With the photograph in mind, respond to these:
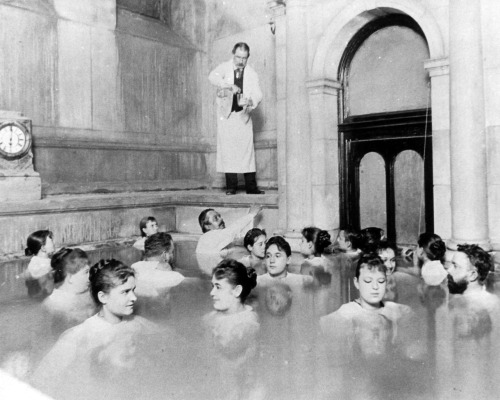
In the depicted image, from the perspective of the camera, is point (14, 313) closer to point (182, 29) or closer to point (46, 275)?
point (46, 275)

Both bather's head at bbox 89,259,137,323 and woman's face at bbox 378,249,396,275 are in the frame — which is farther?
→ woman's face at bbox 378,249,396,275

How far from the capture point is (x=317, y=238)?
5.98m

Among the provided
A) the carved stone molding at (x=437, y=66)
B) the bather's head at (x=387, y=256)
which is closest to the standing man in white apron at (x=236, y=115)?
the carved stone molding at (x=437, y=66)

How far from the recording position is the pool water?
236 centimetres

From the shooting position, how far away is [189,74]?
10.2m

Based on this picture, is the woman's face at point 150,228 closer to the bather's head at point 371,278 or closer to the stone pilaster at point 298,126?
the stone pilaster at point 298,126

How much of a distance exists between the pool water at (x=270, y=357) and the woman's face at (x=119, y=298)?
276 millimetres

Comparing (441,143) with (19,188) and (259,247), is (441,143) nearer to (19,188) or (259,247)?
(259,247)

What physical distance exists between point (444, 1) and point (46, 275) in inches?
205

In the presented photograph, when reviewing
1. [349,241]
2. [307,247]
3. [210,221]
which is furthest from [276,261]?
[210,221]

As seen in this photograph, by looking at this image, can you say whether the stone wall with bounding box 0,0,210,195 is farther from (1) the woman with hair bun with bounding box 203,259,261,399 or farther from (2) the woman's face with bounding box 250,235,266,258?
(1) the woman with hair bun with bounding box 203,259,261,399

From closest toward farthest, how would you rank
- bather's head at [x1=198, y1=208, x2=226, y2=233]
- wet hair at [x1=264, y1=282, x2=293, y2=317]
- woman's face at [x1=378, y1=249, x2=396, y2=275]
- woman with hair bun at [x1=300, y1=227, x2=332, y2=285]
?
wet hair at [x1=264, y1=282, x2=293, y2=317]
woman's face at [x1=378, y1=249, x2=396, y2=275]
woman with hair bun at [x1=300, y1=227, x2=332, y2=285]
bather's head at [x1=198, y1=208, x2=226, y2=233]

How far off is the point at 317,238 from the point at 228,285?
2551mm

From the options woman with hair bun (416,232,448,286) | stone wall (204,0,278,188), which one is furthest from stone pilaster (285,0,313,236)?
woman with hair bun (416,232,448,286)
